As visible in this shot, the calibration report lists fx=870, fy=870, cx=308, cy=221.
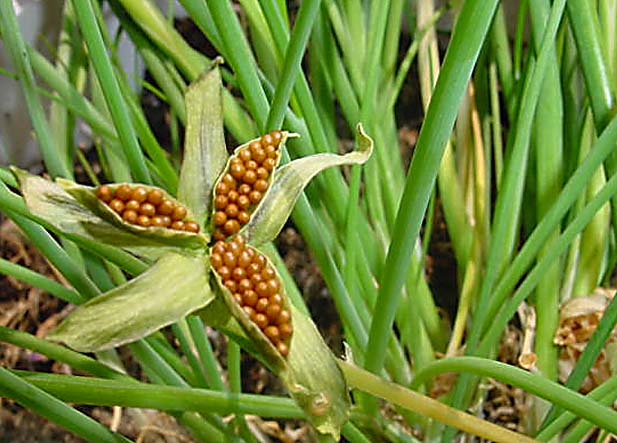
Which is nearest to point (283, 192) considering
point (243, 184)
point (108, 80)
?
point (243, 184)

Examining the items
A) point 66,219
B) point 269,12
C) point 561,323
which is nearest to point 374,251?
point 561,323

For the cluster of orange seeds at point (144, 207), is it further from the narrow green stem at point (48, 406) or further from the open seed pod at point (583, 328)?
the open seed pod at point (583, 328)

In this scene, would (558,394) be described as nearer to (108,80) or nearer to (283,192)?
(283,192)

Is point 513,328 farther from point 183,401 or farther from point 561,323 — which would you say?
point 183,401

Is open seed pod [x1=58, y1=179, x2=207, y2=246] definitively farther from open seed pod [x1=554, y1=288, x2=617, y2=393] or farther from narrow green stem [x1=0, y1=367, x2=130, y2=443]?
open seed pod [x1=554, y1=288, x2=617, y2=393]

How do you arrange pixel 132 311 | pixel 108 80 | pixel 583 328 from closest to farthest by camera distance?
pixel 132 311 < pixel 108 80 < pixel 583 328

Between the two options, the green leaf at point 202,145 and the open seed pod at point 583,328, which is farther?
the open seed pod at point 583,328

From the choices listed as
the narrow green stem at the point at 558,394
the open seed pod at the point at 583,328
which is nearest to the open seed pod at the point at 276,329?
the narrow green stem at the point at 558,394
